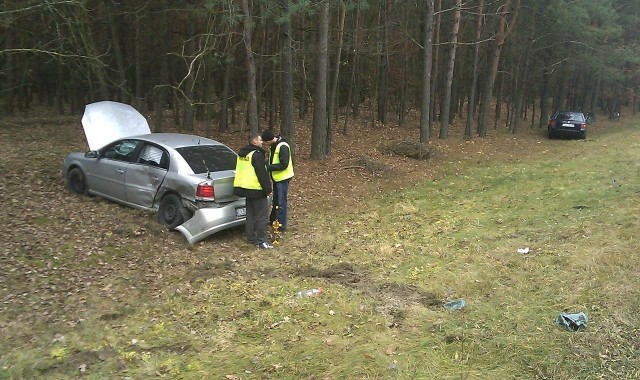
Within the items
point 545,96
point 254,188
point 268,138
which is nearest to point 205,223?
point 254,188

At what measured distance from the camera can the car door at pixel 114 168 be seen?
9008mm

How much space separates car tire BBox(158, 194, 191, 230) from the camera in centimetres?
822

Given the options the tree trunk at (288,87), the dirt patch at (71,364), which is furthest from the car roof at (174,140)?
the tree trunk at (288,87)

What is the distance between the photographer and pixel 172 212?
841 cm

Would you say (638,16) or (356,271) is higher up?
(638,16)

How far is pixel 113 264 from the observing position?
6902 millimetres

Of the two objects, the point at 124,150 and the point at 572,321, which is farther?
the point at 124,150

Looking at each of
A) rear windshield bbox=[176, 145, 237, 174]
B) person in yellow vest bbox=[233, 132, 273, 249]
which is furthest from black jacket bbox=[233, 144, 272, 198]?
rear windshield bbox=[176, 145, 237, 174]

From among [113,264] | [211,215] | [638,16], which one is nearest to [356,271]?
[211,215]

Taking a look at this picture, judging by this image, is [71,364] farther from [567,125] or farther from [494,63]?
[567,125]

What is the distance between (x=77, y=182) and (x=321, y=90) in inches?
312

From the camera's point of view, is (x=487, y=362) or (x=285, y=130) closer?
(x=487, y=362)

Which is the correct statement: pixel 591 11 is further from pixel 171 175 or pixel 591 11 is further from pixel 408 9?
pixel 171 175

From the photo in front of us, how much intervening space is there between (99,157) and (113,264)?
327 cm
